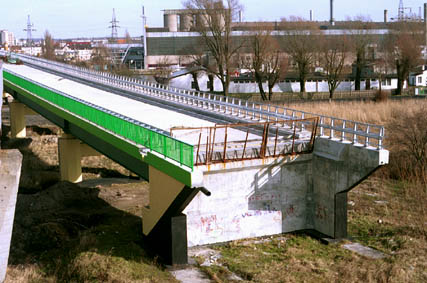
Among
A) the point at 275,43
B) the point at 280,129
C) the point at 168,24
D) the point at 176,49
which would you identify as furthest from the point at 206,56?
the point at 280,129

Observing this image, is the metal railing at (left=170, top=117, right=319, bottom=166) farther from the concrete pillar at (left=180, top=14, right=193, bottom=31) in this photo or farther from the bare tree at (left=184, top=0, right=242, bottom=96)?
the concrete pillar at (left=180, top=14, right=193, bottom=31)

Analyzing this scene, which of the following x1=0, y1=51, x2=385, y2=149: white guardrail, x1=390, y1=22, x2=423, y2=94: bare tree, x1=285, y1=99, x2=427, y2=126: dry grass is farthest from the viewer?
x1=390, y1=22, x2=423, y2=94: bare tree

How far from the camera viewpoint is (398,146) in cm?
3114

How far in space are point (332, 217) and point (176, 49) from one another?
Answer: 79.2 m

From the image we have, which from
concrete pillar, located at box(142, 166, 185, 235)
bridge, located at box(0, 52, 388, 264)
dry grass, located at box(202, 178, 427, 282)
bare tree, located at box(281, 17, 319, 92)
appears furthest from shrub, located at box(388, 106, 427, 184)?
bare tree, located at box(281, 17, 319, 92)

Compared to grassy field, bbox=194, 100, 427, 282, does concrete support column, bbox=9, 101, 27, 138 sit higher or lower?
higher

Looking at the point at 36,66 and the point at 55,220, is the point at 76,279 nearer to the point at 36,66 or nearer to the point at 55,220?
the point at 55,220

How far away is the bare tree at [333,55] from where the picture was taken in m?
67.9

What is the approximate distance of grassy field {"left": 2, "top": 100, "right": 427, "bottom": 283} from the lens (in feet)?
54.4

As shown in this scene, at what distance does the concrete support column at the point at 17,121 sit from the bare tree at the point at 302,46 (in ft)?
113

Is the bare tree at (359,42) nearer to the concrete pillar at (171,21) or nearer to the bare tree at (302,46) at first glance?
the bare tree at (302,46)

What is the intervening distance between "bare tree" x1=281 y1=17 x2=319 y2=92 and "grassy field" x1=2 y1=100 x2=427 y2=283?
38182 millimetres

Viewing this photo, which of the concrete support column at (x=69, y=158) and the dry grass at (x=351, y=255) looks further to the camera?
the concrete support column at (x=69, y=158)

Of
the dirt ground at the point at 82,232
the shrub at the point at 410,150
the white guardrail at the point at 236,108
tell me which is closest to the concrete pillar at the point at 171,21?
the white guardrail at the point at 236,108
